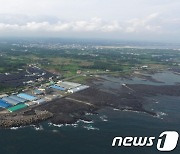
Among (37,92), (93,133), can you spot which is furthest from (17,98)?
(93,133)

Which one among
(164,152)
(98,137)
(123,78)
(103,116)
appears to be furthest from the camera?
(123,78)

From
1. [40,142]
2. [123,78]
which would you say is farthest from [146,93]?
[40,142]

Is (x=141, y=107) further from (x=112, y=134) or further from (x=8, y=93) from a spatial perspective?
(x=8, y=93)

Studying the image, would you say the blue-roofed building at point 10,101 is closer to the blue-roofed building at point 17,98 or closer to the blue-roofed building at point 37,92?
the blue-roofed building at point 17,98

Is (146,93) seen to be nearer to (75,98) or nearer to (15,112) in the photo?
(75,98)

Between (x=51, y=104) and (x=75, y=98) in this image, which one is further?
(x=75, y=98)

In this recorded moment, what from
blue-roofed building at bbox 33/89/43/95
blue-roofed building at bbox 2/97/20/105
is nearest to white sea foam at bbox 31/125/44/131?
blue-roofed building at bbox 2/97/20/105

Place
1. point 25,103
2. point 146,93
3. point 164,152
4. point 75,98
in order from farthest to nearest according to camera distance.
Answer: point 146,93
point 75,98
point 25,103
point 164,152

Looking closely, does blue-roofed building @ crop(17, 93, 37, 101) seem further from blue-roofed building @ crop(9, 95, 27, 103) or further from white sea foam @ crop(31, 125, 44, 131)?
white sea foam @ crop(31, 125, 44, 131)

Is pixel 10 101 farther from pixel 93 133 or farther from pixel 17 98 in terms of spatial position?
pixel 93 133
